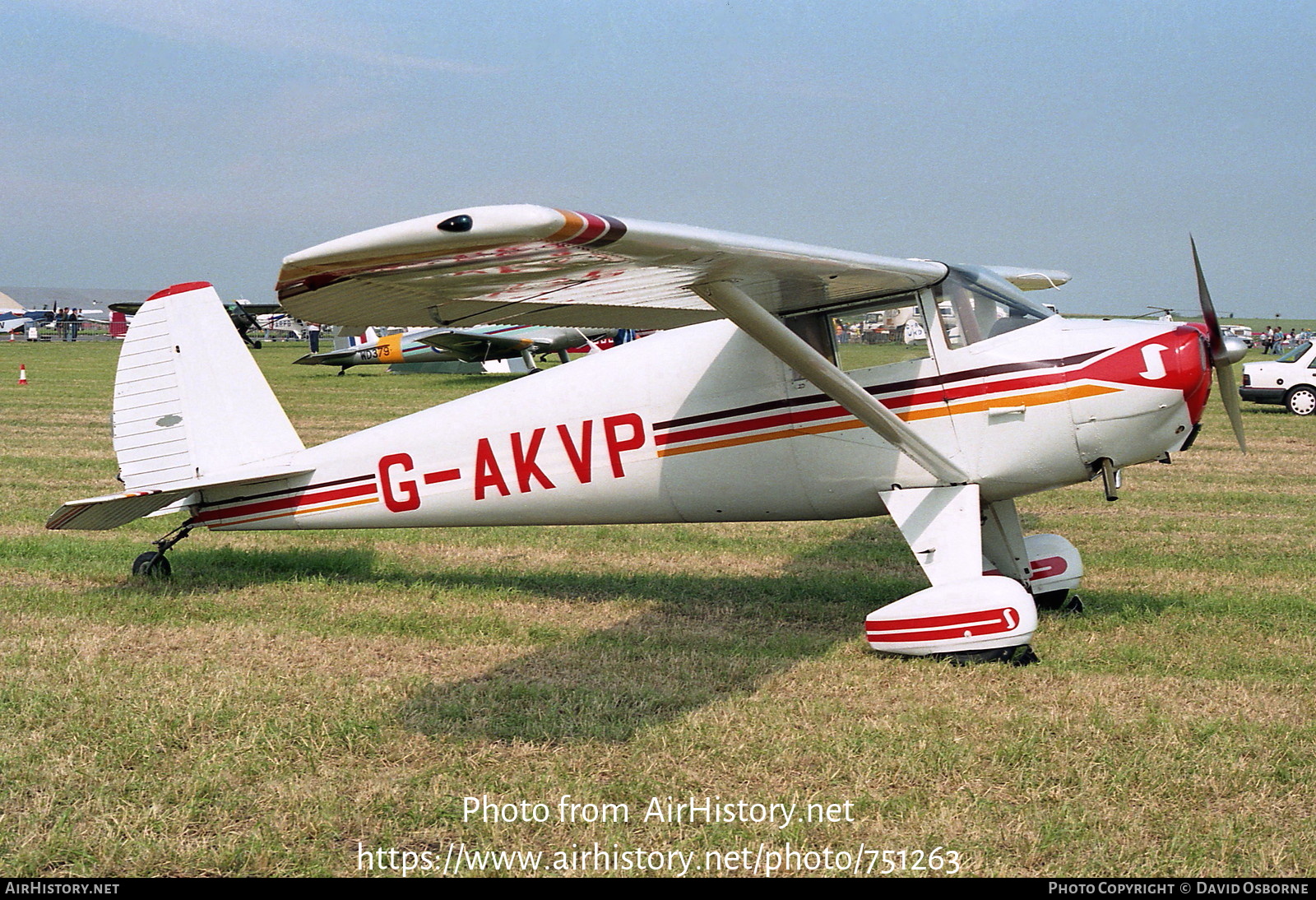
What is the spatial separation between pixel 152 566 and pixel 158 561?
49 mm

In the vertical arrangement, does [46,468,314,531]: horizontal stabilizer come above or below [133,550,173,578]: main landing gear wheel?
above

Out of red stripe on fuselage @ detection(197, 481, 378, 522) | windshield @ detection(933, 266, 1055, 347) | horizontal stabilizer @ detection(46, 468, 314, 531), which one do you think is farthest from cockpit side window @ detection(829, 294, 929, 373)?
horizontal stabilizer @ detection(46, 468, 314, 531)

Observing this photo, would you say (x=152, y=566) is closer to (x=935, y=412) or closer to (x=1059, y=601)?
(x=935, y=412)

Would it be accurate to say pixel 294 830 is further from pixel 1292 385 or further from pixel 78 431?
pixel 1292 385

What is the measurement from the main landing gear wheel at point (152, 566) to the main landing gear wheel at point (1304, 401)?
21058mm

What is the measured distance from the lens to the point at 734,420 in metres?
6.44

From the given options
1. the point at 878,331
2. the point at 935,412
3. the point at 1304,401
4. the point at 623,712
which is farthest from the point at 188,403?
the point at 1304,401

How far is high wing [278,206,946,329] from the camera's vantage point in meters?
3.42

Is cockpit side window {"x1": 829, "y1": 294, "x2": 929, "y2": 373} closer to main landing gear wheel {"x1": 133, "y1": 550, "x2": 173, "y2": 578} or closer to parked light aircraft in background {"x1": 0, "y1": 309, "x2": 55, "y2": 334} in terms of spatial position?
main landing gear wheel {"x1": 133, "y1": 550, "x2": 173, "y2": 578}

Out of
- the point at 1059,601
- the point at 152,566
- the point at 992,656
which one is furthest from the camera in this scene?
the point at 152,566

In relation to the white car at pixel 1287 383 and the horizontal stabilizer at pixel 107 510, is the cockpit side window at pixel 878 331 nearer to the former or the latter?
the horizontal stabilizer at pixel 107 510

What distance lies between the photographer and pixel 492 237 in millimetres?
3381

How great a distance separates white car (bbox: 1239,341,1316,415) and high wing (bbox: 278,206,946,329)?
18541 millimetres

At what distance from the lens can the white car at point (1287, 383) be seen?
830 inches
